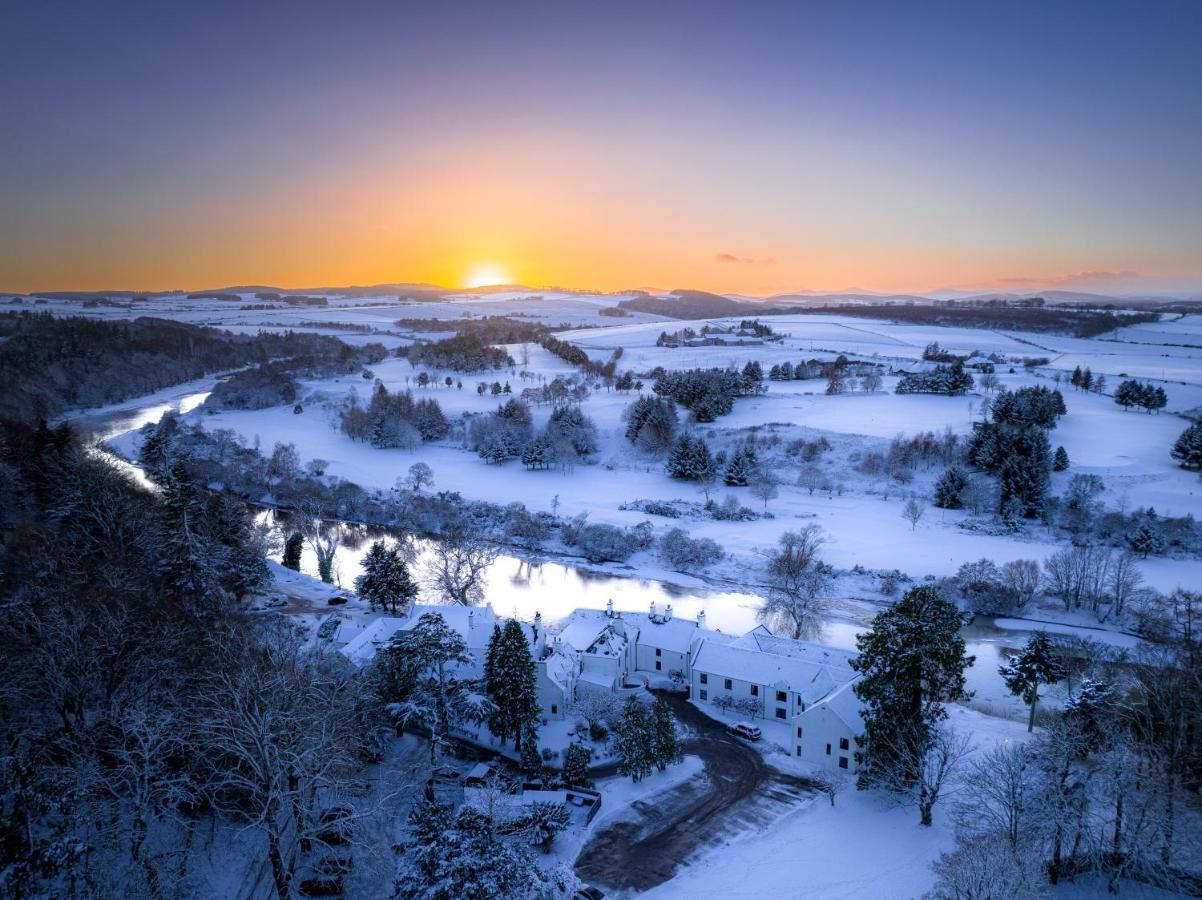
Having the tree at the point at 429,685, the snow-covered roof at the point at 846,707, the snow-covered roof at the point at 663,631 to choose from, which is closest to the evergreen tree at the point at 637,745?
the tree at the point at 429,685

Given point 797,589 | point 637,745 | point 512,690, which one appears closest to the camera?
point 637,745

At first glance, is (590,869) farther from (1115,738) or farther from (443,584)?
(443,584)

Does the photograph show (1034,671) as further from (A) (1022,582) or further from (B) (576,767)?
(B) (576,767)

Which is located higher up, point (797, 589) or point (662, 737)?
point (662, 737)

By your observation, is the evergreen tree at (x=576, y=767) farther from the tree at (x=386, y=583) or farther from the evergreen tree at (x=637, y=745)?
the tree at (x=386, y=583)

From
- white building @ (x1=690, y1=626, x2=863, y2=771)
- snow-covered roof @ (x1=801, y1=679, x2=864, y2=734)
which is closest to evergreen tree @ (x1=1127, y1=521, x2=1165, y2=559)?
white building @ (x1=690, y1=626, x2=863, y2=771)

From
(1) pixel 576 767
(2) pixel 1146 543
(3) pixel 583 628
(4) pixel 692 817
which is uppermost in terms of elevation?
(2) pixel 1146 543

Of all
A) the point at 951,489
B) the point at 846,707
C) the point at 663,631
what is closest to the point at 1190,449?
the point at 951,489
